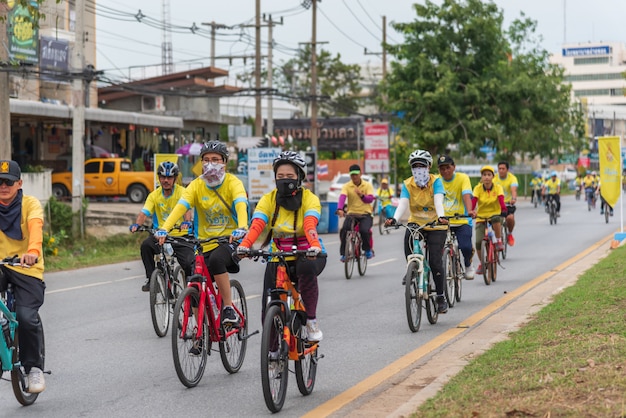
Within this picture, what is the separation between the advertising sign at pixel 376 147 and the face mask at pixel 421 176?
30.8 meters

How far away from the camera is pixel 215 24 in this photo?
162ft

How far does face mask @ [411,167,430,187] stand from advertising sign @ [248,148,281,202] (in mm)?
20760

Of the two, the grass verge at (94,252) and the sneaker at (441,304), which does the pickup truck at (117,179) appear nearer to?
the grass verge at (94,252)

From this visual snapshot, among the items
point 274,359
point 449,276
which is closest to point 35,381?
point 274,359

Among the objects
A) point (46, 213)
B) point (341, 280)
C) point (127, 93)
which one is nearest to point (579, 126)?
point (127, 93)

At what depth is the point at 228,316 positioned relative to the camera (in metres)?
9.02

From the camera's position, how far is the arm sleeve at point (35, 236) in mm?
7457

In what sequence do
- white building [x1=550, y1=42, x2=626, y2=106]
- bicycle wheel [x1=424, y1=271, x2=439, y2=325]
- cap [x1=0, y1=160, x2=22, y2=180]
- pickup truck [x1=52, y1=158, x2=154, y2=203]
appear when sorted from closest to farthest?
cap [x1=0, y1=160, x2=22, y2=180]
bicycle wheel [x1=424, y1=271, x2=439, y2=325]
pickup truck [x1=52, y1=158, x2=154, y2=203]
white building [x1=550, y1=42, x2=626, y2=106]

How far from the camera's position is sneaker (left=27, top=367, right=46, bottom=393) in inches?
306

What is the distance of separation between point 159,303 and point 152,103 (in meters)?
45.5

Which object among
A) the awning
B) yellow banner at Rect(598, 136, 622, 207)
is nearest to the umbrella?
the awning

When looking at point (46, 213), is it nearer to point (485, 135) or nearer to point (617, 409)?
point (617, 409)

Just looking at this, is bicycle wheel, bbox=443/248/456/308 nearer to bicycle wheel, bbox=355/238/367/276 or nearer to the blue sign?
bicycle wheel, bbox=355/238/367/276

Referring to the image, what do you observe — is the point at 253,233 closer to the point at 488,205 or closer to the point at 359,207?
the point at 488,205
